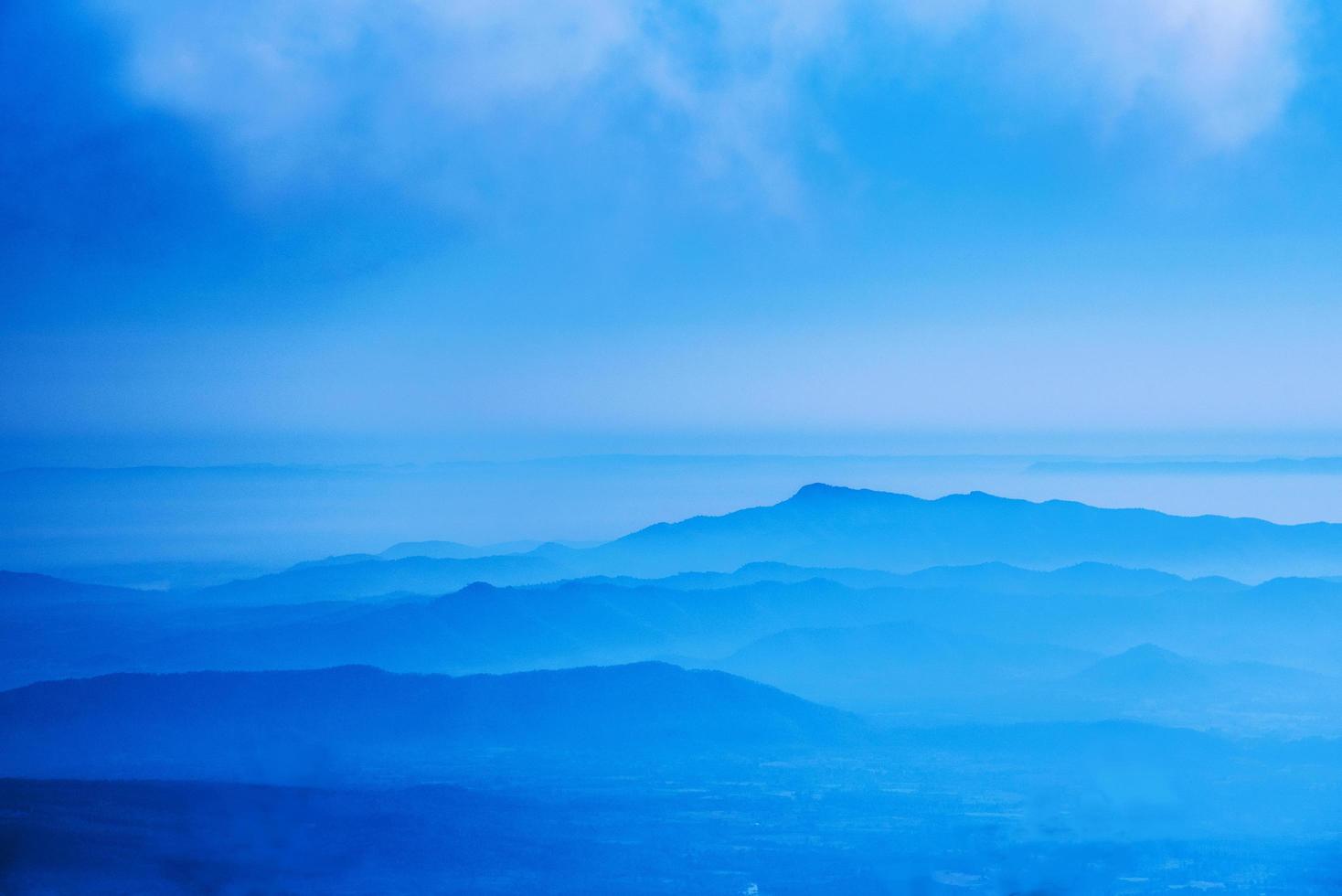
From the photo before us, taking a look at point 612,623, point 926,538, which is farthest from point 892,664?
point 926,538

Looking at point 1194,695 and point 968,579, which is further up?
point 968,579

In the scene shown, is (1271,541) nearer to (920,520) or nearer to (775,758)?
(920,520)

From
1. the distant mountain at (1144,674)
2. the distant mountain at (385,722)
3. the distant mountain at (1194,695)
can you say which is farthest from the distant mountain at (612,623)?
the distant mountain at (1144,674)

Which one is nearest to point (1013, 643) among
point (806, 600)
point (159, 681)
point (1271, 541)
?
point (806, 600)

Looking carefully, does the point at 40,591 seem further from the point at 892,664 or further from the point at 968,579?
the point at 968,579

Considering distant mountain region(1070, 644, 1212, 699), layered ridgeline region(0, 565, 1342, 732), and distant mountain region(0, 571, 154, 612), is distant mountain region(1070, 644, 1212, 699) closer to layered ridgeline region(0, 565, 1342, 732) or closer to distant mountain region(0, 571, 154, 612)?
layered ridgeline region(0, 565, 1342, 732)

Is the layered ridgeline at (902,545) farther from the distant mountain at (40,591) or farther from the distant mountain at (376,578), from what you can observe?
the distant mountain at (40,591)
